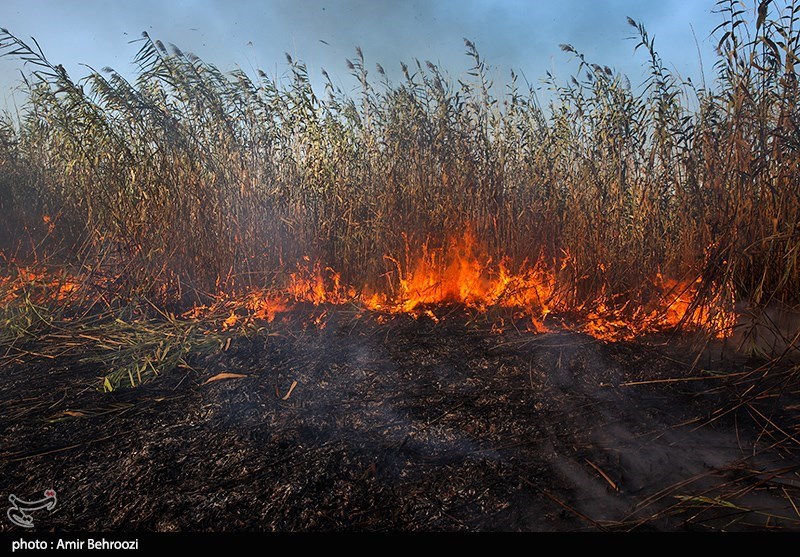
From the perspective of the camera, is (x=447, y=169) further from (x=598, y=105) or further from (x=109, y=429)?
(x=109, y=429)

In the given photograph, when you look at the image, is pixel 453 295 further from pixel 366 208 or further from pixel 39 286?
pixel 39 286

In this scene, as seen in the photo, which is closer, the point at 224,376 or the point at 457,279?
the point at 224,376

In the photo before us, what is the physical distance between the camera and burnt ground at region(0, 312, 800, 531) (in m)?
1.38

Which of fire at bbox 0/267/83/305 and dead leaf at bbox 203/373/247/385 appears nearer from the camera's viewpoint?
dead leaf at bbox 203/373/247/385

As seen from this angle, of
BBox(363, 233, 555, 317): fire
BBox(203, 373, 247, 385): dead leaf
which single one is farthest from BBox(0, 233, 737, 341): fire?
BBox(203, 373, 247, 385): dead leaf

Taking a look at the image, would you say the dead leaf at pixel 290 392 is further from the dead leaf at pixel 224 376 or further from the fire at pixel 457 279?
the fire at pixel 457 279

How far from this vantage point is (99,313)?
10.5ft

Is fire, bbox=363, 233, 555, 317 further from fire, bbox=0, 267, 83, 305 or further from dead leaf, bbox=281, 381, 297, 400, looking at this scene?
fire, bbox=0, 267, 83, 305

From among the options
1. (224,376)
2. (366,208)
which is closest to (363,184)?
(366,208)

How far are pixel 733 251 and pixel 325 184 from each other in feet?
7.91

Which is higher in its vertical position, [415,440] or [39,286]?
[39,286]

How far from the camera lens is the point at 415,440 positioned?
5.74 feet

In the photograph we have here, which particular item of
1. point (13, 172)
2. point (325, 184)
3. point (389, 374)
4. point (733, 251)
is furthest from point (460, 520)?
point (13, 172)

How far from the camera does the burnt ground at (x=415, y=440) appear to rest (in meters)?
1.38
